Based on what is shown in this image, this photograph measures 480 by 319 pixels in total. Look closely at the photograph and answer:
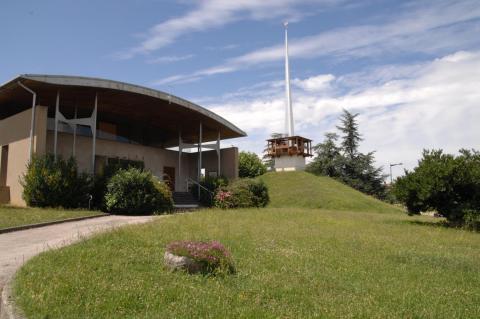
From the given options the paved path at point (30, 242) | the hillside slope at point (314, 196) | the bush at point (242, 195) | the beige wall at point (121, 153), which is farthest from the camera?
the hillside slope at point (314, 196)

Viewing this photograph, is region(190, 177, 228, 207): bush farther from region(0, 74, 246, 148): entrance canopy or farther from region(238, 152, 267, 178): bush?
region(238, 152, 267, 178): bush

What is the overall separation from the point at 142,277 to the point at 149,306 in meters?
1.15

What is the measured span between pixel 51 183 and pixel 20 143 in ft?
13.0

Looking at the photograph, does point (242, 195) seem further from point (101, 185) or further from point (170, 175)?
point (170, 175)

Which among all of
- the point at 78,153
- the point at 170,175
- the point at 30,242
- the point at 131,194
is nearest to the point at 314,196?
the point at 170,175

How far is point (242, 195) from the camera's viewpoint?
2241 centimetres

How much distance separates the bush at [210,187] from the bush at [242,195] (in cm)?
126

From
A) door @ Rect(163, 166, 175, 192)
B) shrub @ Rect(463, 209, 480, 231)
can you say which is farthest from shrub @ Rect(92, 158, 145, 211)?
shrub @ Rect(463, 209, 480, 231)

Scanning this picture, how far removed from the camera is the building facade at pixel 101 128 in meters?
18.3

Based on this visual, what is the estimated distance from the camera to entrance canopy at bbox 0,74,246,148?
1831cm

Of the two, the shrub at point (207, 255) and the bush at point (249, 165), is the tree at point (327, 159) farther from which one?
the shrub at point (207, 255)

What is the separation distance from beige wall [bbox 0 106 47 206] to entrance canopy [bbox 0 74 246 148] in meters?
1.33

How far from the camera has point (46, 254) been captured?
6.96 m

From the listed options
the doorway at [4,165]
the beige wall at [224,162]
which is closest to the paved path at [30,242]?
the doorway at [4,165]
